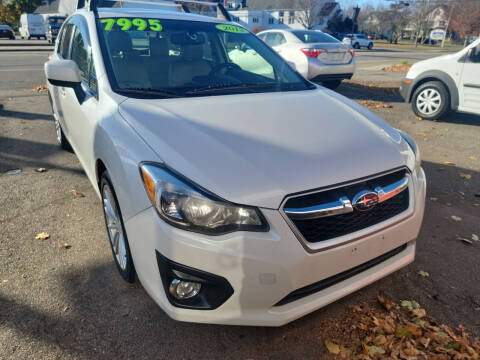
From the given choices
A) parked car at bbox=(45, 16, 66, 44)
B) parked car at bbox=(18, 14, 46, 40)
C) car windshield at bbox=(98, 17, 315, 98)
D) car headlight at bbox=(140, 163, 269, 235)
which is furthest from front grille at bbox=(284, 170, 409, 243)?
parked car at bbox=(18, 14, 46, 40)

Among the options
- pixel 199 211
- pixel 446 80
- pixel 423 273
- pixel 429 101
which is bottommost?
pixel 423 273

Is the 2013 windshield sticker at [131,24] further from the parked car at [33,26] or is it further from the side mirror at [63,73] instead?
the parked car at [33,26]

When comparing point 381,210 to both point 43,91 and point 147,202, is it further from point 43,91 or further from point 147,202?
point 43,91

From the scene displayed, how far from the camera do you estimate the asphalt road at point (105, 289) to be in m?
2.09

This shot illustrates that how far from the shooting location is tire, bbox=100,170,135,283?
2.30 metres

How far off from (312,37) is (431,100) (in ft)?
13.7

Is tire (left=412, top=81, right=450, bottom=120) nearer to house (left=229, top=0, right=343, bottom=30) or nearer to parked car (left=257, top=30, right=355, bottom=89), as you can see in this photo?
parked car (left=257, top=30, right=355, bottom=89)

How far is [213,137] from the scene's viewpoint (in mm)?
2080

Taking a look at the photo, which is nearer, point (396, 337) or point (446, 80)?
point (396, 337)

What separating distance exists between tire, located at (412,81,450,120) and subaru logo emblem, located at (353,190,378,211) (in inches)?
242

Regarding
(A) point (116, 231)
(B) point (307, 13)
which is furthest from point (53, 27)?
(B) point (307, 13)

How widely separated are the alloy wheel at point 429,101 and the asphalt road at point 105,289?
298 centimetres

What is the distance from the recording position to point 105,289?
8.30 ft

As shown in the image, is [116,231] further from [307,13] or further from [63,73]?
[307,13]
